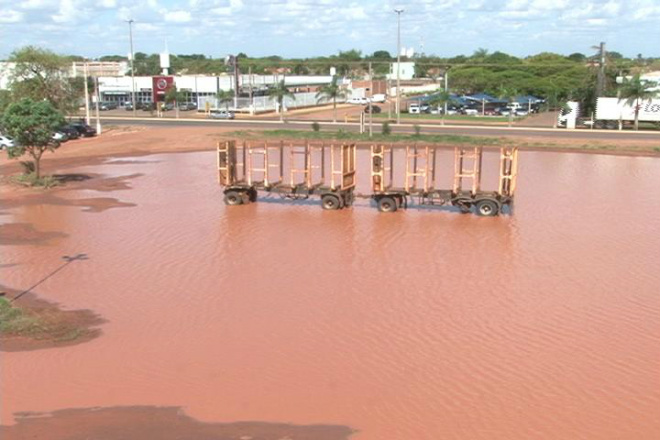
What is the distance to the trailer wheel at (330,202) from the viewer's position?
27844mm

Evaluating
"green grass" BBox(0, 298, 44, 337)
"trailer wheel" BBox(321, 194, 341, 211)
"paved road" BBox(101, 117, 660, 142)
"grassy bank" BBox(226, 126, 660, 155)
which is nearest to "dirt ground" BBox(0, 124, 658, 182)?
"grassy bank" BBox(226, 126, 660, 155)

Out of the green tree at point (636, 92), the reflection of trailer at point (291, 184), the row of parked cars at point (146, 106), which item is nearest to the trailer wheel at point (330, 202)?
the reflection of trailer at point (291, 184)

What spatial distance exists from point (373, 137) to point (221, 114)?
1061 inches

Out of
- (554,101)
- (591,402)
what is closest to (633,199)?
(591,402)

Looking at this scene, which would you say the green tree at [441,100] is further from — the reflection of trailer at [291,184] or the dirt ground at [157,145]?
the reflection of trailer at [291,184]

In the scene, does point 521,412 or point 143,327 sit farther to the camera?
point 143,327

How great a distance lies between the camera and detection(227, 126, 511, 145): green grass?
48.3 m

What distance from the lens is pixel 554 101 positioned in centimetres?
7669

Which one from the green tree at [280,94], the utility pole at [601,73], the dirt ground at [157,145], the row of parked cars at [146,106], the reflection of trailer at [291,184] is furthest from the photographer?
the row of parked cars at [146,106]

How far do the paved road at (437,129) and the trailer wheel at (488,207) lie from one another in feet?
86.4

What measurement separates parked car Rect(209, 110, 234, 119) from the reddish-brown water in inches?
1686

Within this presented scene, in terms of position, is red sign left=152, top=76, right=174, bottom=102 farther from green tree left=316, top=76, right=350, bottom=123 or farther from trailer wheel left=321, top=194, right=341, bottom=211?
trailer wheel left=321, top=194, right=341, bottom=211

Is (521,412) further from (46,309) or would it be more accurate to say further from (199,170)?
(199,170)

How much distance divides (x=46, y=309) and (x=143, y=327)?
8.72 feet
